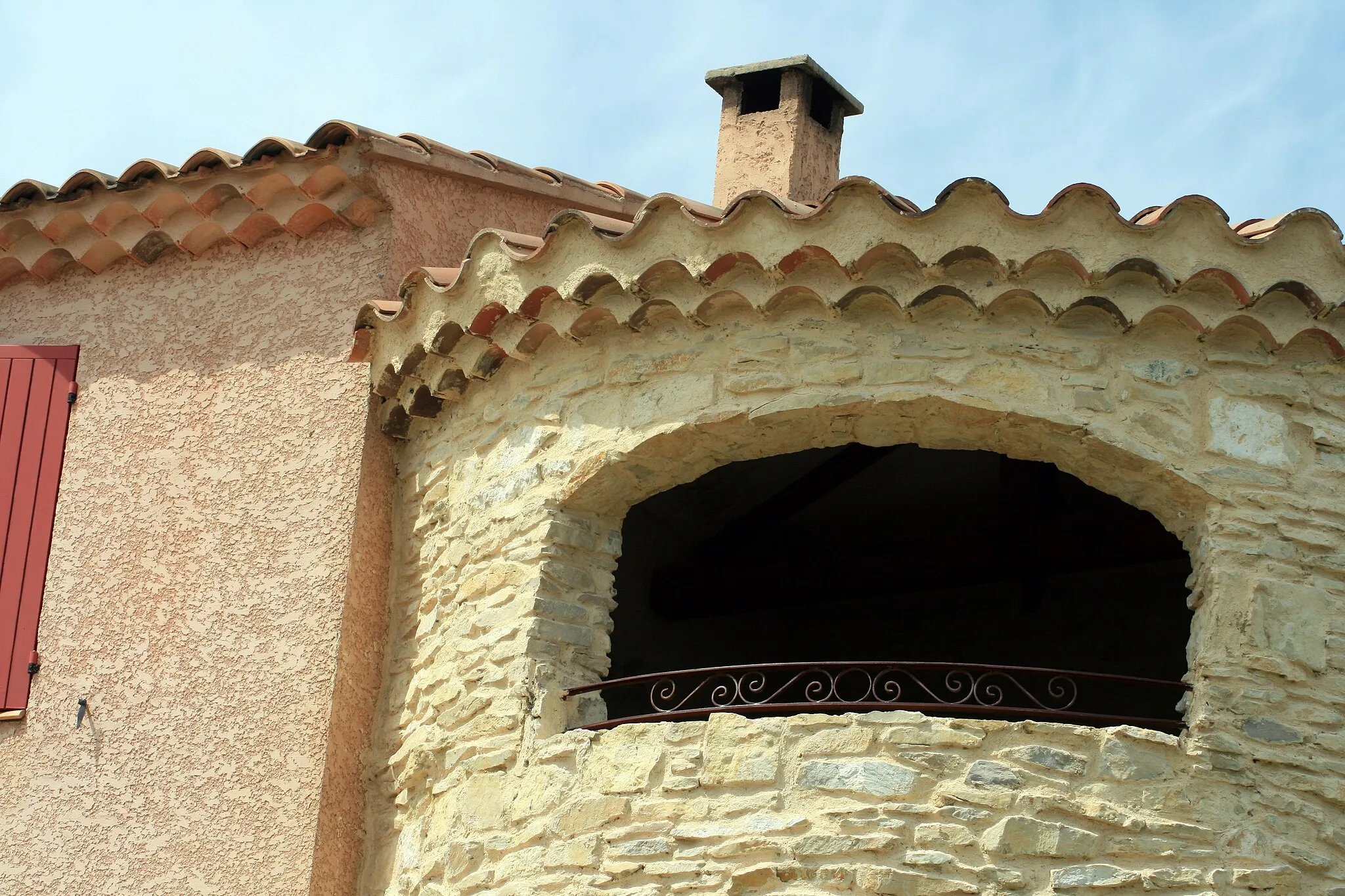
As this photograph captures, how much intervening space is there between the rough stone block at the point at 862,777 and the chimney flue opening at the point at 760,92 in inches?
152

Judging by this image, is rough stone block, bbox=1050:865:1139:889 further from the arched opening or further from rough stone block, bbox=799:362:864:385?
the arched opening

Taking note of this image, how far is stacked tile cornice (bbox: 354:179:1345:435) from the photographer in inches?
227

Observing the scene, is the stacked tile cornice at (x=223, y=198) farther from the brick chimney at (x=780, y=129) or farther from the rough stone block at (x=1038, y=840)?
the rough stone block at (x=1038, y=840)

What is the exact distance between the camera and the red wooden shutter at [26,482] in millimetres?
7039

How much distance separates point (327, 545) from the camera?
21.9ft

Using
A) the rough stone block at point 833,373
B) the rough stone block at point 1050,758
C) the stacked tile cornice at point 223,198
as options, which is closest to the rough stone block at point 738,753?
the rough stone block at point 1050,758

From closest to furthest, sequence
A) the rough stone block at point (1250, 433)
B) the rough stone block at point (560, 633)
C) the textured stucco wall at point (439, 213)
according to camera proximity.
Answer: the rough stone block at point (1250, 433) < the rough stone block at point (560, 633) < the textured stucco wall at point (439, 213)

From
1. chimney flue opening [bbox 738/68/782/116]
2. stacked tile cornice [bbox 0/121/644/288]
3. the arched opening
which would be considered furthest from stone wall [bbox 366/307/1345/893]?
chimney flue opening [bbox 738/68/782/116]

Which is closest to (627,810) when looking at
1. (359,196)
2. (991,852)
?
(991,852)

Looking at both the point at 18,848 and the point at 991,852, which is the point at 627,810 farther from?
the point at 18,848

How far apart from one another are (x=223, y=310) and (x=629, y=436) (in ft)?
7.15

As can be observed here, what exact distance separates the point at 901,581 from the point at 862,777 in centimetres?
380

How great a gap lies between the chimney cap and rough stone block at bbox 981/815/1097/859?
13.5ft

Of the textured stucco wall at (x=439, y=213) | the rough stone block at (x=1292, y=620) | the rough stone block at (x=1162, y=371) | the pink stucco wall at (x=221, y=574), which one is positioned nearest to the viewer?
the rough stone block at (x=1292, y=620)
